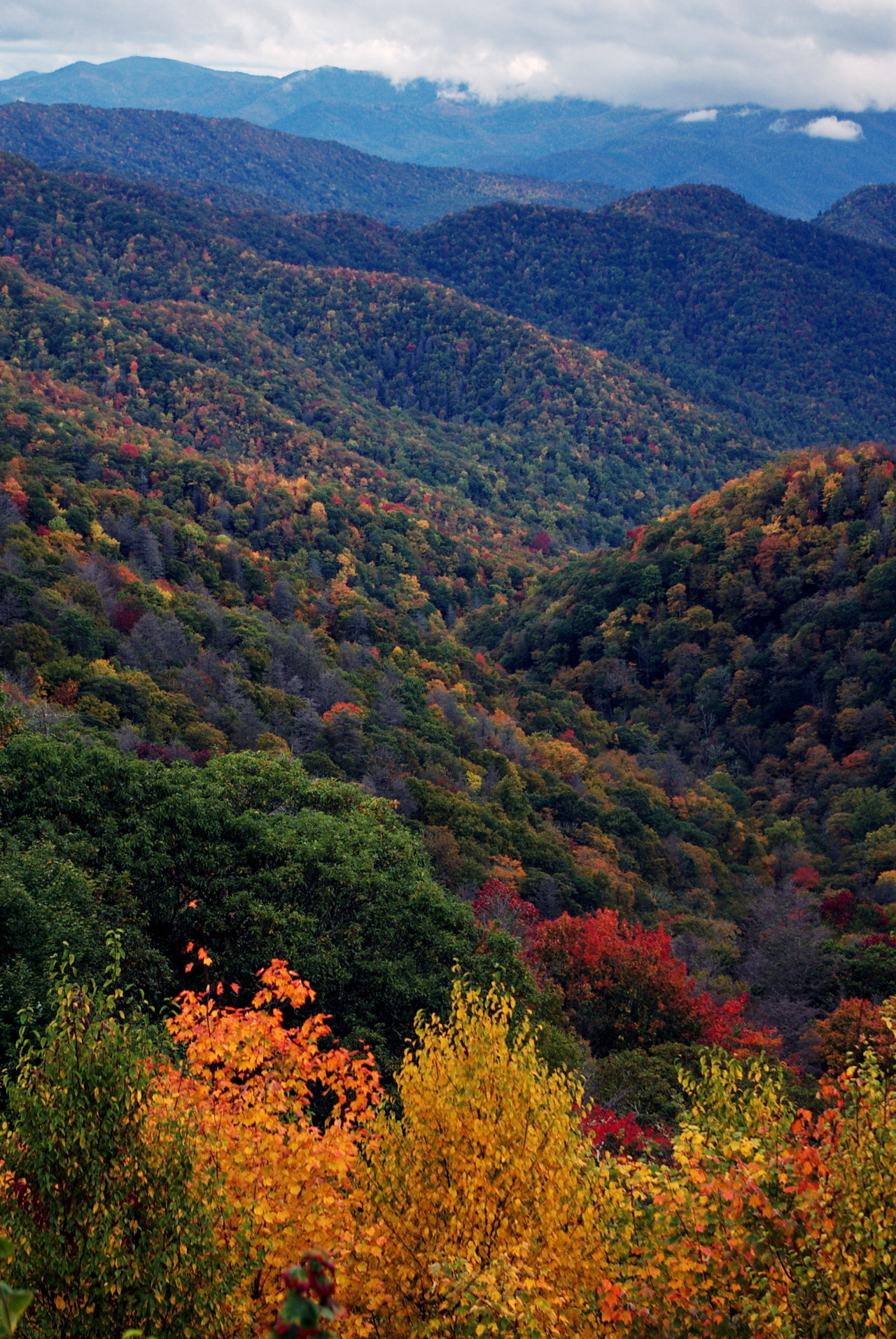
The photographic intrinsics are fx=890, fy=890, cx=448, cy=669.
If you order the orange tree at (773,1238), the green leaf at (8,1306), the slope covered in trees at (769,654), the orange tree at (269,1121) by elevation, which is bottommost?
the slope covered in trees at (769,654)

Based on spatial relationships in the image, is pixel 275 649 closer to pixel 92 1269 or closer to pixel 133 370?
pixel 92 1269

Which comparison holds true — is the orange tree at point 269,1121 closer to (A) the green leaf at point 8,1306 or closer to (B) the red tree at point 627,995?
(A) the green leaf at point 8,1306

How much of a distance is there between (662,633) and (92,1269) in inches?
3541

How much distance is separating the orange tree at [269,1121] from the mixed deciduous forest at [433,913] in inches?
4.3

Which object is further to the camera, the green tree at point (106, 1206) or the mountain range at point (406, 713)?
the mountain range at point (406, 713)

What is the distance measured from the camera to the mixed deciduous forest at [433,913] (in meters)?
10.7

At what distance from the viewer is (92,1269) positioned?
32.4 ft

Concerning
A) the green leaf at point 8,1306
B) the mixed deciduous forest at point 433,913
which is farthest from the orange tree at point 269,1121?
the green leaf at point 8,1306

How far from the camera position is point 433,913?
2711 centimetres

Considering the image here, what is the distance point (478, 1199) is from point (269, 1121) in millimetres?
3598

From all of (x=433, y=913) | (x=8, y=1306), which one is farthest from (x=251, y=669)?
(x=8, y=1306)

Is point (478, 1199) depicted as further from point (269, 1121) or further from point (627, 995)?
point (627, 995)

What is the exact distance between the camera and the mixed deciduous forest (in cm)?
1066

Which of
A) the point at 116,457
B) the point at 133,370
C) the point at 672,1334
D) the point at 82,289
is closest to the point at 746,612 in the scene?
→ the point at 116,457
